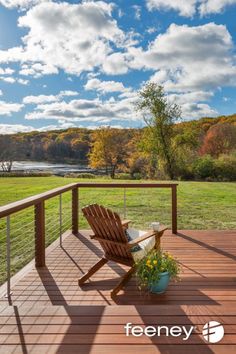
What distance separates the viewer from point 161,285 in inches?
116

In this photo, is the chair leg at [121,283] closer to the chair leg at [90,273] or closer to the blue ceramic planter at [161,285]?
the blue ceramic planter at [161,285]

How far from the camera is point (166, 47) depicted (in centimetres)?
1259

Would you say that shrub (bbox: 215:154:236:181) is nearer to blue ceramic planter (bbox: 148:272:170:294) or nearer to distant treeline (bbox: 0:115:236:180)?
distant treeline (bbox: 0:115:236:180)

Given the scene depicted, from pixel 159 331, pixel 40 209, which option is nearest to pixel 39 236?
pixel 40 209

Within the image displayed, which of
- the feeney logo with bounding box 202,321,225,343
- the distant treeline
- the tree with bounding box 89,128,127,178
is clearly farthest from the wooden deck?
the tree with bounding box 89,128,127,178

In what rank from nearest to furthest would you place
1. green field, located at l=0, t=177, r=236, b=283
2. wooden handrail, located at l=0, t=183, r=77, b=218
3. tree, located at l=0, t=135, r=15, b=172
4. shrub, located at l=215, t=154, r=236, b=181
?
wooden handrail, located at l=0, t=183, r=77, b=218 → green field, located at l=0, t=177, r=236, b=283 → shrub, located at l=215, t=154, r=236, b=181 → tree, located at l=0, t=135, r=15, b=172

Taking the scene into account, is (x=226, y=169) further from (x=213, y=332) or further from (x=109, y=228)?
(x=213, y=332)

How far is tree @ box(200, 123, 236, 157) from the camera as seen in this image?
27000 millimetres

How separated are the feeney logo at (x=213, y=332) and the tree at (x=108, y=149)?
2689cm

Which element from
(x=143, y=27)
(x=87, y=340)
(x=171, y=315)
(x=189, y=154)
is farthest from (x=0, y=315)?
(x=189, y=154)

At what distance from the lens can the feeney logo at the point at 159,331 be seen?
1966 mm

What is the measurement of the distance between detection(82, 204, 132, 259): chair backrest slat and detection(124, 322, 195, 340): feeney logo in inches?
43.5

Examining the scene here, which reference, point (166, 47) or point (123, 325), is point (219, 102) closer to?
point (166, 47)

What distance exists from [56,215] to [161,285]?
17.2 feet
